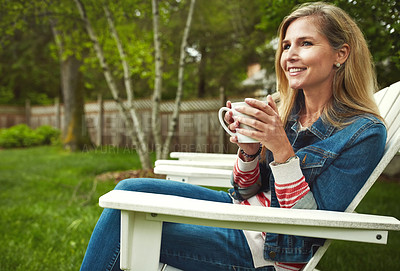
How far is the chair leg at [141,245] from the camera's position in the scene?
955 millimetres

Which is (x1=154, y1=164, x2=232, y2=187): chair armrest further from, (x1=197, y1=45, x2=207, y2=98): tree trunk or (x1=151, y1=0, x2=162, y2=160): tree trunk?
(x1=197, y1=45, x2=207, y2=98): tree trunk

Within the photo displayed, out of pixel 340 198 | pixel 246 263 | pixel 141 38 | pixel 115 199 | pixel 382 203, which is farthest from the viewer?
→ pixel 141 38

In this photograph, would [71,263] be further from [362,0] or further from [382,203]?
[382,203]

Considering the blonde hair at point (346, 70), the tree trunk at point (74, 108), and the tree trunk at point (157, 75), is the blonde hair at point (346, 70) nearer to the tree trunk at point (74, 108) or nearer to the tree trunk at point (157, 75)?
the tree trunk at point (157, 75)

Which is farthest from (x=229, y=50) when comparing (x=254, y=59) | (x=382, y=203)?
(x=382, y=203)

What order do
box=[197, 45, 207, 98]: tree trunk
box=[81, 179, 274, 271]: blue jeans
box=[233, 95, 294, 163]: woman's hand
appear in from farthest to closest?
box=[197, 45, 207, 98]: tree trunk
box=[81, 179, 274, 271]: blue jeans
box=[233, 95, 294, 163]: woman's hand

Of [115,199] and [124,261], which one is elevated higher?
[115,199]

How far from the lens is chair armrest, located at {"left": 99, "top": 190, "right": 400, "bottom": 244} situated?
2.96 ft

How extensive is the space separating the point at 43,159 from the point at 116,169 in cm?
264

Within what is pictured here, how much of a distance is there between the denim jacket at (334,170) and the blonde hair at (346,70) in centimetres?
7

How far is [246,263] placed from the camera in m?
1.22

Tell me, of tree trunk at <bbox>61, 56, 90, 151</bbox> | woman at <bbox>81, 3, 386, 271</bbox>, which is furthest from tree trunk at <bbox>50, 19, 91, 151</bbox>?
woman at <bbox>81, 3, 386, 271</bbox>

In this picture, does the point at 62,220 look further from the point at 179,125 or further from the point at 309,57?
the point at 179,125

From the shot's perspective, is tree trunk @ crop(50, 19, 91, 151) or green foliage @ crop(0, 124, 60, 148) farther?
green foliage @ crop(0, 124, 60, 148)
